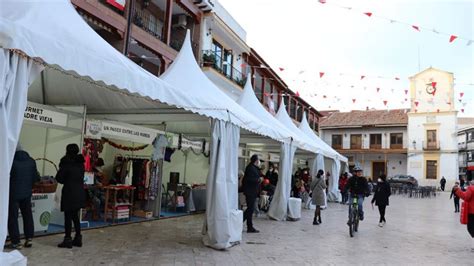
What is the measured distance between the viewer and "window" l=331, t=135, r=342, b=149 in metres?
48.8

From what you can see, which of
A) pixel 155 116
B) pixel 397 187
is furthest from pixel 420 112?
pixel 155 116

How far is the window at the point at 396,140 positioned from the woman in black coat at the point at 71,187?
145ft

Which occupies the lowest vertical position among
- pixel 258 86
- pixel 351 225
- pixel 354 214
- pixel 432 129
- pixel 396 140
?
pixel 351 225

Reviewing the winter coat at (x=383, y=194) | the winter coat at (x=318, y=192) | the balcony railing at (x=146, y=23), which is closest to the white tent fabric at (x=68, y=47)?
the winter coat at (x=318, y=192)

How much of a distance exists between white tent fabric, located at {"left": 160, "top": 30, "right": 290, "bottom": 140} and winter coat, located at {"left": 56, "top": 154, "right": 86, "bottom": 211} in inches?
95.8

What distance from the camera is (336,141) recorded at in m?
49.3

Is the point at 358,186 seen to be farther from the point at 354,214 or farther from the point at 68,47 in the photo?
the point at 68,47

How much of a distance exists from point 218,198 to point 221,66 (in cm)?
1487

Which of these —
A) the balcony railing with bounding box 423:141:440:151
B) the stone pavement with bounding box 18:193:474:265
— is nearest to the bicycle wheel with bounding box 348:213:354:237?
the stone pavement with bounding box 18:193:474:265

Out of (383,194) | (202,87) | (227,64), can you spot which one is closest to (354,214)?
(383,194)

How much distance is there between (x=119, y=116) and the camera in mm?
8844

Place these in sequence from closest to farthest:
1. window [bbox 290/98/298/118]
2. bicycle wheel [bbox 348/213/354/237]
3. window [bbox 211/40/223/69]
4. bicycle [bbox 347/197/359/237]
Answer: bicycle wheel [bbox 348/213/354/237] → bicycle [bbox 347/197/359/237] → window [bbox 211/40/223/69] → window [bbox 290/98/298/118]

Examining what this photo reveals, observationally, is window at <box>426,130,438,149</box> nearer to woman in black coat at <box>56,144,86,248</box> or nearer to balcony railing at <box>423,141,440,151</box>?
balcony railing at <box>423,141,440,151</box>

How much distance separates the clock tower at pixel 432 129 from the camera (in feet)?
134
